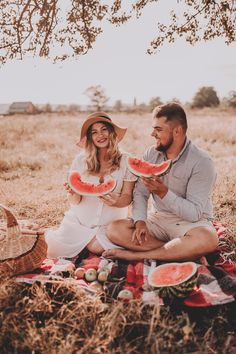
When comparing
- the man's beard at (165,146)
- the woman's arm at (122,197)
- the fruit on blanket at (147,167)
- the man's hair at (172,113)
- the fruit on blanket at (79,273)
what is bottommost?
the fruit on blanket at (79,273)

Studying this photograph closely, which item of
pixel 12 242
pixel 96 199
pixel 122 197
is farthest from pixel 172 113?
pixel 12 242

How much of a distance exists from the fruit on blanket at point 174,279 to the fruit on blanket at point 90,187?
3.66 ft

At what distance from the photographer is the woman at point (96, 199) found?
16.0 ft

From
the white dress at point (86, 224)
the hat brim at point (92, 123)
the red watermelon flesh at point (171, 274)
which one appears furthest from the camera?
the hat brim at point (92, 123)

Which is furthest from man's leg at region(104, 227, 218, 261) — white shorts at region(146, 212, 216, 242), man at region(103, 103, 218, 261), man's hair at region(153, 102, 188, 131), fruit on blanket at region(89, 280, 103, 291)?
man's hair at region(153, 102, 188, 131)

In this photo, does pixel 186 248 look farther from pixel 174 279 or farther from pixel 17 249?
pixel 17 249

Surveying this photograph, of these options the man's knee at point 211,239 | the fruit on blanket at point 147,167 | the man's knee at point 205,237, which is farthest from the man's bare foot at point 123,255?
the fruit on blanket at point 147,167

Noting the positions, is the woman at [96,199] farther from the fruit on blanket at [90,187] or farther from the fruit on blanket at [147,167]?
the fruit on blanket at [147,167]

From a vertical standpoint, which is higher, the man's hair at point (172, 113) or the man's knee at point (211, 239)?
the man's hair at point (172, 113)

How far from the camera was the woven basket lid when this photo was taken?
4.03 metres

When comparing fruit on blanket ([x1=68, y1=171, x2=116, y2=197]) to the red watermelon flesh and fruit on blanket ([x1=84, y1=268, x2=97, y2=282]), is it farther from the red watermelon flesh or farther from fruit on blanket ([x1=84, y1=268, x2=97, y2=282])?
the red watermelon flesh

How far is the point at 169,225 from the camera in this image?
487 centimetres

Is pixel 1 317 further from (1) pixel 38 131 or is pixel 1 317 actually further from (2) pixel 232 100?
(2) pixel 232 100

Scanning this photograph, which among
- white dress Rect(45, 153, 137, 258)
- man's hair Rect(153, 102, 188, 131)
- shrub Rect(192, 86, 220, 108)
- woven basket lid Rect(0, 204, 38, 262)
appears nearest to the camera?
woven basket lid Rect(0, 204, 38, 262)
